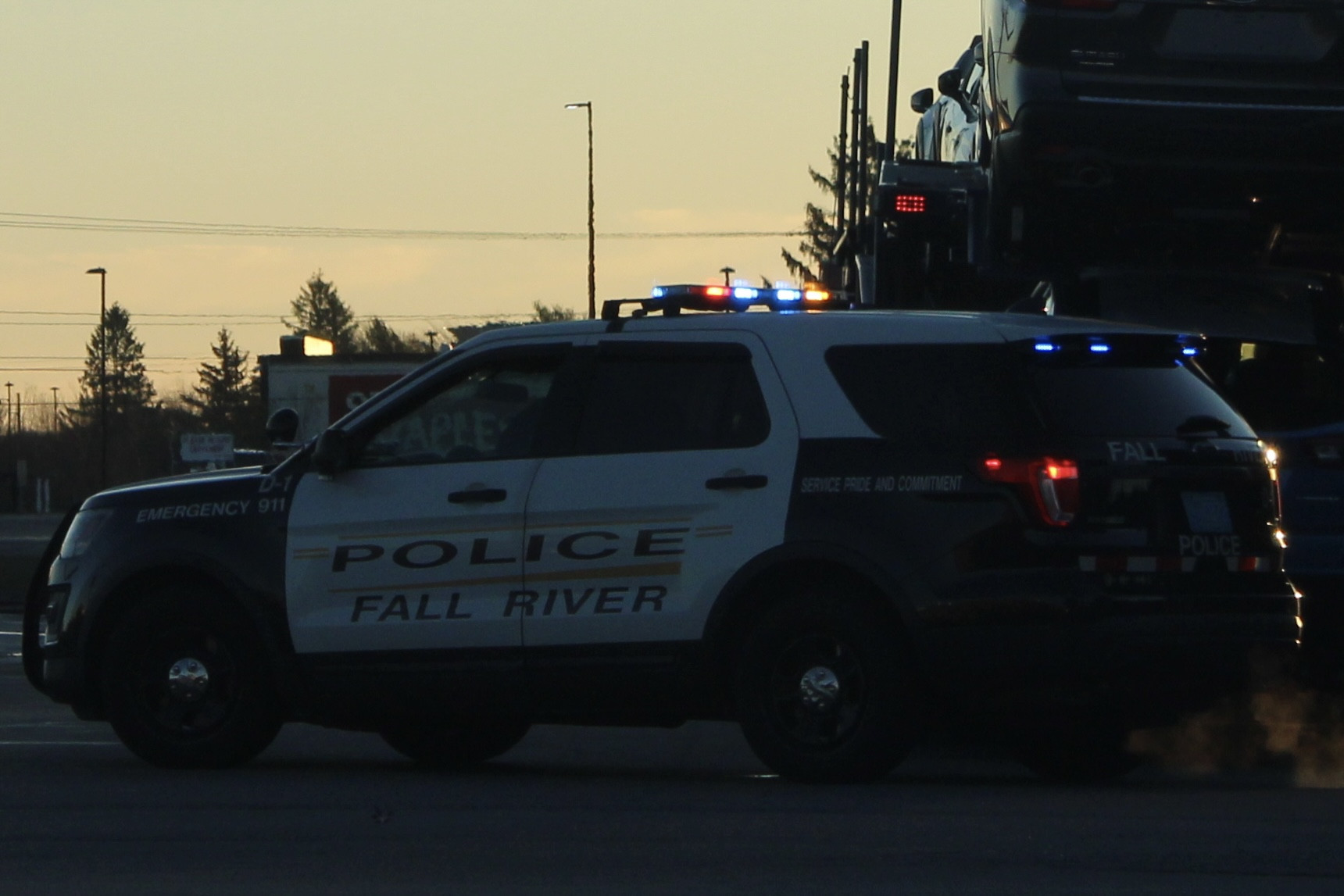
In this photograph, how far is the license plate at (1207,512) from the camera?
28.6 ft

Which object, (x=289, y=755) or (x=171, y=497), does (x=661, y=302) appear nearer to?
(x=171, y=497)

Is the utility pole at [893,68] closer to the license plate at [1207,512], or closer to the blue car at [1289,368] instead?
the blue car at [1289,368]

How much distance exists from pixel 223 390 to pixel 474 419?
6354 inches

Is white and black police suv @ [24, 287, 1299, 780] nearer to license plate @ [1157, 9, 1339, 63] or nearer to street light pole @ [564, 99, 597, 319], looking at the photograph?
license plate @ [1157, 9, 1339, 63]

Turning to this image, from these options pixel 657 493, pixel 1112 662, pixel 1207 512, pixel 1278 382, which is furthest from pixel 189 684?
pixel 1278 382

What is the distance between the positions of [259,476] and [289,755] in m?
1.62

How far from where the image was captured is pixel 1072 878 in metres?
6.76

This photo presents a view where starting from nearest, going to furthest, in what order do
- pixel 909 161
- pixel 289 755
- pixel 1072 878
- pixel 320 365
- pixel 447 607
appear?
pixel 1072 878, pixel 447 607, pixel 289 755, pixel 909 161, pixel 320 365

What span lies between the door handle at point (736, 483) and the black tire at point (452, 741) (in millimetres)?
1936

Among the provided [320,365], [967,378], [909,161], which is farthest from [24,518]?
[967,378]

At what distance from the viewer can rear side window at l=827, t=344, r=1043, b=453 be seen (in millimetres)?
8633

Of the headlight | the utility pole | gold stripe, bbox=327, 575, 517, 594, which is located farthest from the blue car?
the utility pole

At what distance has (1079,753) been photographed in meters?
9.72

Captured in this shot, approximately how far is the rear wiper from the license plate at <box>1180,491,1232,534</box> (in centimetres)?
24
